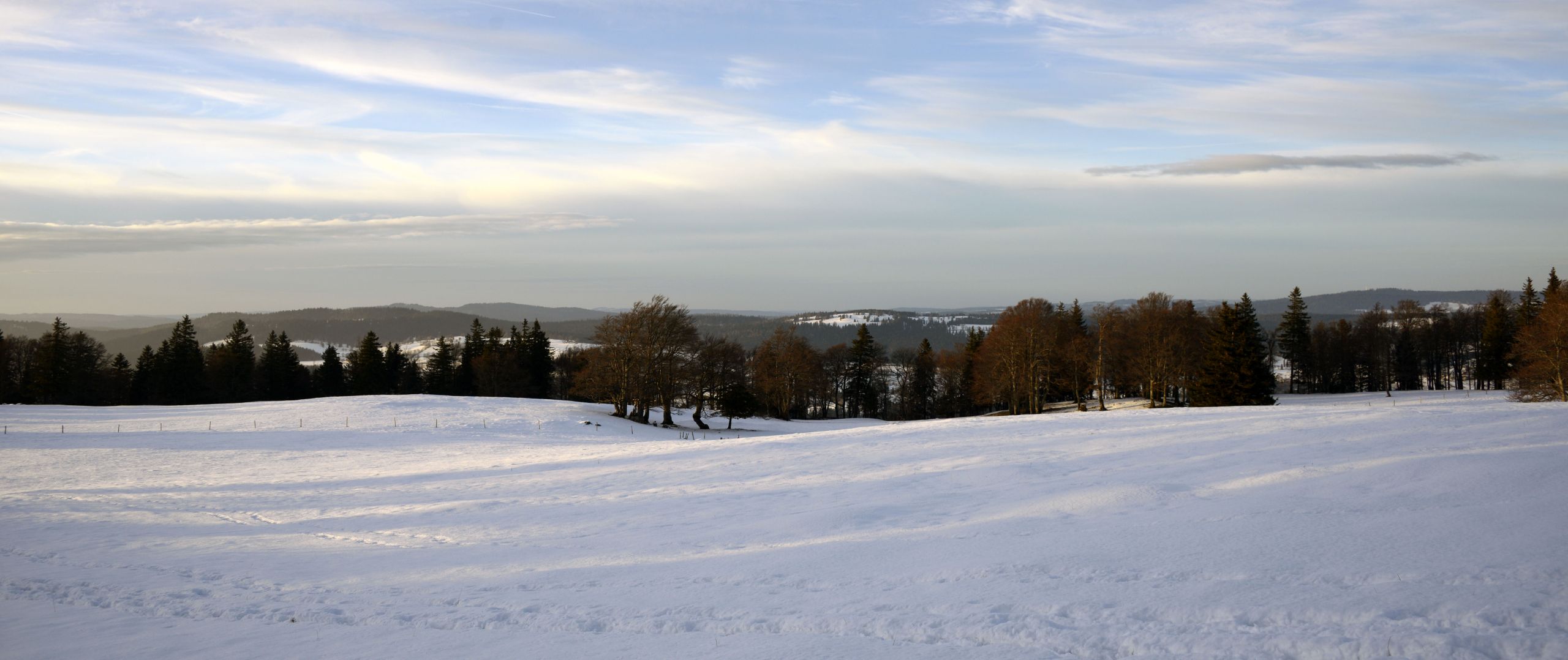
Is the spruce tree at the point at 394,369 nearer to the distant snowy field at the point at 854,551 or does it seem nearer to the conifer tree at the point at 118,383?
the conifer tree at the point at 118,383

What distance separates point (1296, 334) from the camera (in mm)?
68500

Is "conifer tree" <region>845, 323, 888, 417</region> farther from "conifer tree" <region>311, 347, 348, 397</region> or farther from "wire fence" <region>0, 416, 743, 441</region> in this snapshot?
"conifer tree" <region>311, 347, 348, 397</region>

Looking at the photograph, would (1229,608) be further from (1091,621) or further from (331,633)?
(331,633)

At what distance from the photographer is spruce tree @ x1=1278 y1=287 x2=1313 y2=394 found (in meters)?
67.7

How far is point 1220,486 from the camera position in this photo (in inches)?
552

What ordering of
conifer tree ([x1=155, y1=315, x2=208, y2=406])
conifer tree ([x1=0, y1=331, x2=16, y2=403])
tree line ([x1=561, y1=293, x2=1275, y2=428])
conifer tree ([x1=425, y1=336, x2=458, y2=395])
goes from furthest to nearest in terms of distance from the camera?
1. conifer tree ([x1=425, y1=336, x2=458, y2=395])
2. conifer tree ([x1=155, y1=315, x2=208, y2=406])
3. conifer tree ([x1=0, y1=331, x2=16, y2=403])
4. tree line ([x1=561, y1=293, x2=1275, y2=428])

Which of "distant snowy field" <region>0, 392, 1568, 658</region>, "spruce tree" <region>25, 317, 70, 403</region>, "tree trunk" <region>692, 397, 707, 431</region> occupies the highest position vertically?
"spruce tree" <region>25, 317, 70, 403</region>

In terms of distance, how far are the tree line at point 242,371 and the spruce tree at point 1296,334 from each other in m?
65.7

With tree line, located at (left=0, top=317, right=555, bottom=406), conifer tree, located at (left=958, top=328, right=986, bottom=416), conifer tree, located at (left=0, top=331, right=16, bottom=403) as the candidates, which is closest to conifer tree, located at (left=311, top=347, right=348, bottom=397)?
tree line, located at (left=0, top=317, right=555, bottom=406)

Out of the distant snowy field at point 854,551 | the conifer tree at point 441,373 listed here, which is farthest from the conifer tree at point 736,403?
the conifer tree at point 441,373

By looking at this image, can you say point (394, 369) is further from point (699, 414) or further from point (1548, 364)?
point (1548, 364)

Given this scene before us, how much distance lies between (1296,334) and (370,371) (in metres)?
81.2

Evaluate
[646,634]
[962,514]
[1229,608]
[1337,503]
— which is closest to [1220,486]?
[1337,503]

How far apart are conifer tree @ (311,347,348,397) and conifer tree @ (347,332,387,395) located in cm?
118
